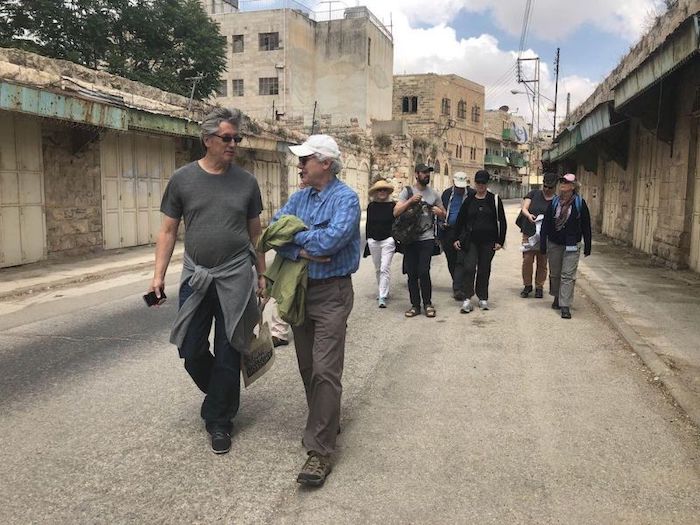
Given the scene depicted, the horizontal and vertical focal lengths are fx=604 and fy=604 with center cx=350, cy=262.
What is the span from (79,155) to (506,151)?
229 ft

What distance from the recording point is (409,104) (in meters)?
55.2

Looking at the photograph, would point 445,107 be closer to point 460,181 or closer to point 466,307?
point 460,181

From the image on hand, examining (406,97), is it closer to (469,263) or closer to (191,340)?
(469,263)

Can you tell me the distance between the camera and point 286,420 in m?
4.03

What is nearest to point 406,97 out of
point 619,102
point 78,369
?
point 619,102

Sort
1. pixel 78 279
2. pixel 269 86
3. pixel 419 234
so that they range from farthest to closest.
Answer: pixel 269 86
pixel 78 279
pixel 419 234

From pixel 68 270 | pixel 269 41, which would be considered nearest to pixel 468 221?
pixel 68 270

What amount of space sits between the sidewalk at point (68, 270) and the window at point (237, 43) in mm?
36088

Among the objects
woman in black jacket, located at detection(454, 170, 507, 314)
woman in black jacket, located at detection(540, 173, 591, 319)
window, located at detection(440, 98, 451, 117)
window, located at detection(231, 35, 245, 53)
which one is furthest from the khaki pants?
window, located at detection(440, 98, 451, 117)

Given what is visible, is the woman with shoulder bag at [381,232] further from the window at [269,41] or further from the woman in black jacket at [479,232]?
the window at [269,41]

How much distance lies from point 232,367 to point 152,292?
65 cm

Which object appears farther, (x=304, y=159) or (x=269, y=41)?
(x=269, y=41)

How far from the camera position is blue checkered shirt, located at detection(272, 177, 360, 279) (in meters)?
3.30

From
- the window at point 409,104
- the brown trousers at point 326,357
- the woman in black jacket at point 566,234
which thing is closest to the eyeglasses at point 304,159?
the brown trousers at point 326,357
